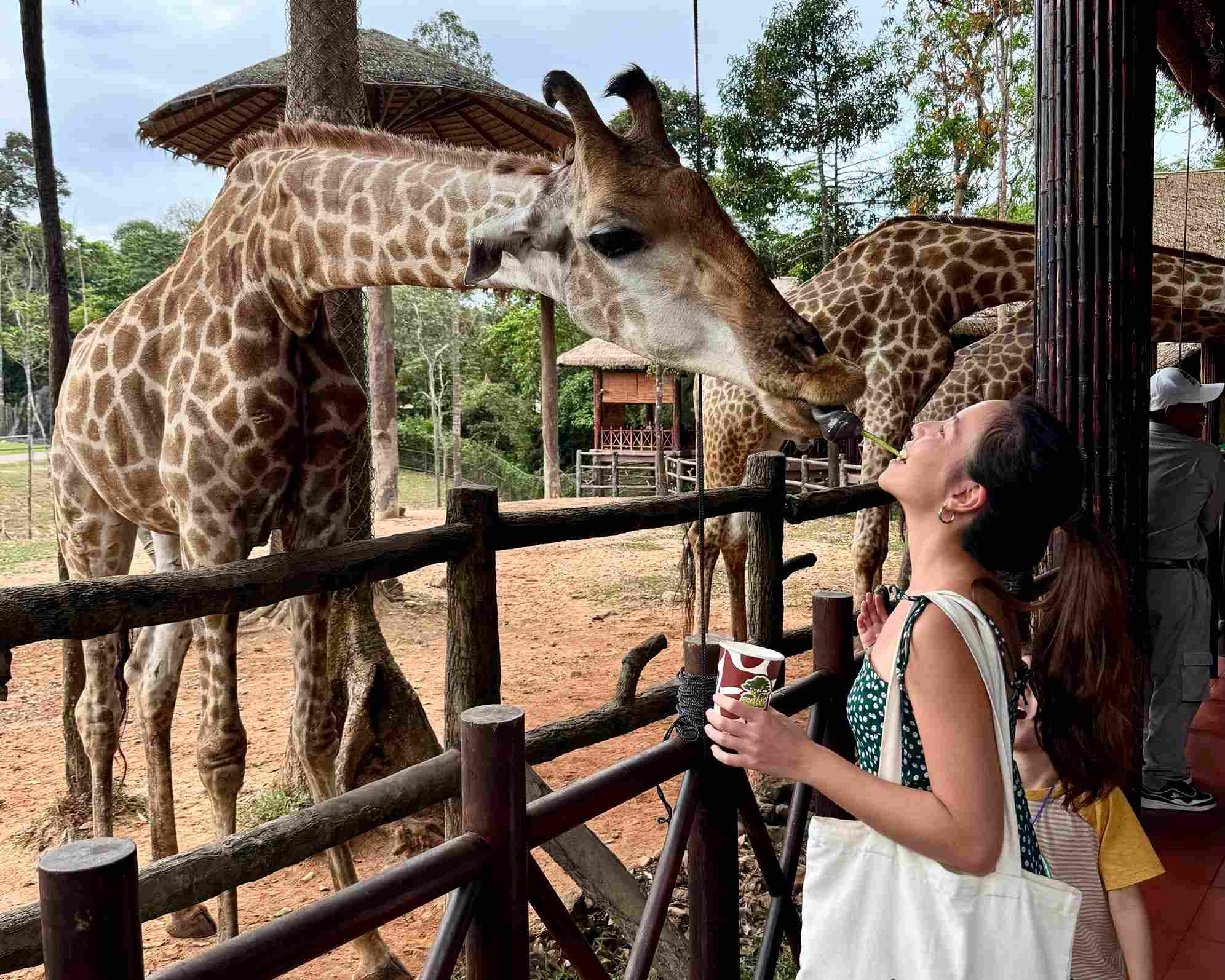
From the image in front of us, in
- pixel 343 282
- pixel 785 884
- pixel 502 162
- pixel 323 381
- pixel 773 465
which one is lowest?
pixel 785 884

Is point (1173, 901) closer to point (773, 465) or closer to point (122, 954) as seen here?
point (773, 465)

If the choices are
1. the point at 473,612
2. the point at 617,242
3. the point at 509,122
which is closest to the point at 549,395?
the point at 509,122

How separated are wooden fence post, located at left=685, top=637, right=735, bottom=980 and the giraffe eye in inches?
40.0

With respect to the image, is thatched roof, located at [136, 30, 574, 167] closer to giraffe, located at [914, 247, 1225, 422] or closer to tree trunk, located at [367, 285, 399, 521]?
→ tree trunk, located at [367, 285, 399, 521]

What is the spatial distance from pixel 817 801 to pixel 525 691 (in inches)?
144

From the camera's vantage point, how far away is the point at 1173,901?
2.71 meters

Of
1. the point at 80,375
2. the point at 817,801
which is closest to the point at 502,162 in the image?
the point at 80,375

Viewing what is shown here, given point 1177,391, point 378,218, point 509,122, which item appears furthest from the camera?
point 509,122

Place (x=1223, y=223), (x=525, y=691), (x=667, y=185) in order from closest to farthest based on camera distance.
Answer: (x=667, y=185)
(x=525, y=691)
(x=1223, y=223)

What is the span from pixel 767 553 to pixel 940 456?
1609 millimetres

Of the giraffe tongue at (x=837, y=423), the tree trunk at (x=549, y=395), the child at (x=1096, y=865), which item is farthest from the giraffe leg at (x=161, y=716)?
the tree trunk at (x=549, y=395)

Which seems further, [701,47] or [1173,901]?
[1173,901]

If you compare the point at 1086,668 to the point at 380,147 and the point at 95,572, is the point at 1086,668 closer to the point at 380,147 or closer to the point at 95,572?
the point at 380,147

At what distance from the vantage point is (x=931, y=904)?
1226 millimetres
